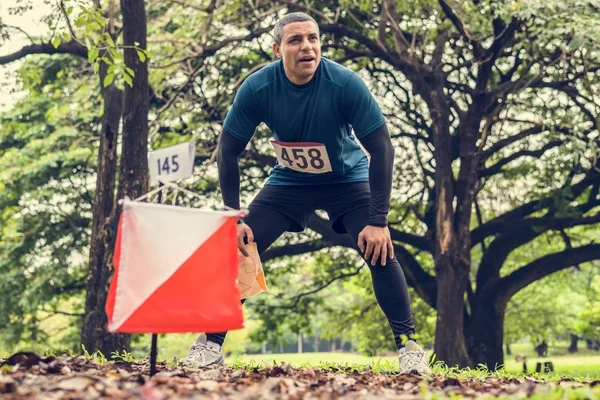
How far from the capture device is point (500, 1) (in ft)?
36.9

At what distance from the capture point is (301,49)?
4715 mm

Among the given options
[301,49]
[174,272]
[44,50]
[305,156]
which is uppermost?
[44,50]

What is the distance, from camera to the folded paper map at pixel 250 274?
194 inches

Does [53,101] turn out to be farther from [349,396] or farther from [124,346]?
[349,396]

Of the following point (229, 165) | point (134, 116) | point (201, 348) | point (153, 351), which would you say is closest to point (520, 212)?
point (134, 116)

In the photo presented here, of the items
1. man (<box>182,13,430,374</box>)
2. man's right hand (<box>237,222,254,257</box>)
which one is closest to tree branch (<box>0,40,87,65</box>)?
man (<box>182,13,430,374</box>)

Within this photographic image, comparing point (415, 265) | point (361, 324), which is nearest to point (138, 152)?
point (415, 265)

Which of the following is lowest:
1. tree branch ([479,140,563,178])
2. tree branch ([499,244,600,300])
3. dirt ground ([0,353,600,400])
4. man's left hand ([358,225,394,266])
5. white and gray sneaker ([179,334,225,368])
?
dirt ground ([0,353,600,400])

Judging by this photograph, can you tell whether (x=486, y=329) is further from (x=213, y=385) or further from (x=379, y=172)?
(x=213, y=385)

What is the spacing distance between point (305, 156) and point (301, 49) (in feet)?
2.12

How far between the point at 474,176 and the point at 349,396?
1032 centimetres

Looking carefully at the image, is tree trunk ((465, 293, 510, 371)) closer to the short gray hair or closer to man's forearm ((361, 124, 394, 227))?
man's forearm ((361, 124, 394, 227))

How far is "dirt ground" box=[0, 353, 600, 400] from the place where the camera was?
3.17 metres

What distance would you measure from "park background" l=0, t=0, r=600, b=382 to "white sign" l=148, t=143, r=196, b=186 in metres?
3.63
